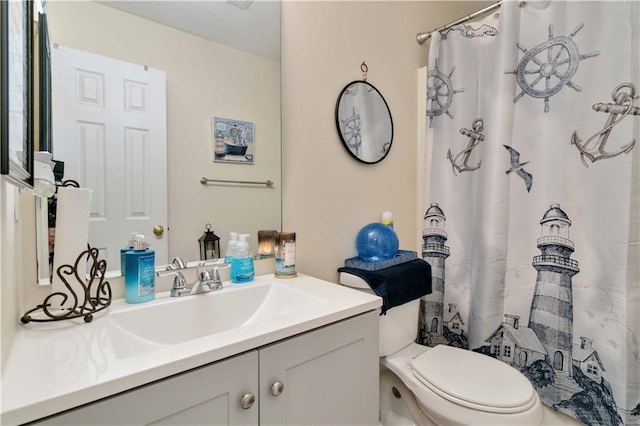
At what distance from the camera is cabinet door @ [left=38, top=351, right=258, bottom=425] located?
518 millimetres

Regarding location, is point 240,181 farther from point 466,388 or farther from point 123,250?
point 466,388

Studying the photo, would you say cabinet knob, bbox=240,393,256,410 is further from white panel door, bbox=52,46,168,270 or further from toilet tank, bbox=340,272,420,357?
toilet tank, bbox=340,272,420,357

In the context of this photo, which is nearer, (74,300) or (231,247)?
(74,300)

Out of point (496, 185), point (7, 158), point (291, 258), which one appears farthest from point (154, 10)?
point (496, 185)

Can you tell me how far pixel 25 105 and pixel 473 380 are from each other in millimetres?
1464

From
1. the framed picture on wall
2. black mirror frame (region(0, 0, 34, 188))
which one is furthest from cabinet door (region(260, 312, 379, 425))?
the framed picture on wall

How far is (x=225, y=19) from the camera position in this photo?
3.83 ft

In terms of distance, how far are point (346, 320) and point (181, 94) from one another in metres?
0.90

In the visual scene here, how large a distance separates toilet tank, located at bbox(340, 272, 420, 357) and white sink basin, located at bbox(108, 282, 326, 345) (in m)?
0.35

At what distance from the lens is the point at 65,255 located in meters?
0.80

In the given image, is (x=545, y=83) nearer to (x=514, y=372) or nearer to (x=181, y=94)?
(x=514, y=372)

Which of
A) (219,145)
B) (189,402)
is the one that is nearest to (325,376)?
(189,402)

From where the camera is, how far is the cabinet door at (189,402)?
52 cm

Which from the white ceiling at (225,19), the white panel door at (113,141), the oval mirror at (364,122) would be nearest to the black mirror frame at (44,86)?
the white panel door at (113,141)
